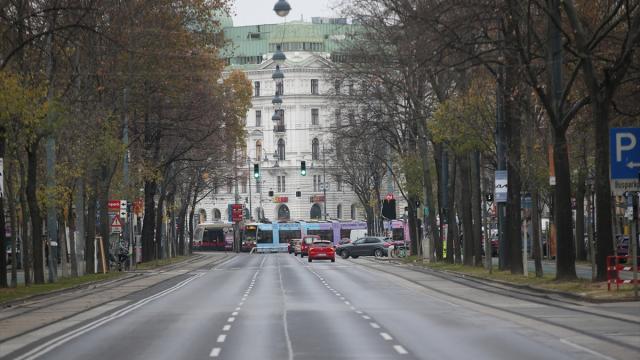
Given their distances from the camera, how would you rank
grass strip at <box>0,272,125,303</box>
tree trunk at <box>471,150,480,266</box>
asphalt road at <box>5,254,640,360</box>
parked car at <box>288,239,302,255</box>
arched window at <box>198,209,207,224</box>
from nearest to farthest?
asphalt road at <box>5,254,640,360</box> < grass strip at <box>0,272,125,303</box> < tree trunk at <box>471,150,480,266</box> < parked car at <box>288,239,302,255</box> < arched window at <box>198,209,207,224</box>

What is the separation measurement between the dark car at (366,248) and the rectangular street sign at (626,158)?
63248 millimetres

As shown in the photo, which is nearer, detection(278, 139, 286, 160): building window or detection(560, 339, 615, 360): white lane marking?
detection(560, 339, 615, 360): white lane marking

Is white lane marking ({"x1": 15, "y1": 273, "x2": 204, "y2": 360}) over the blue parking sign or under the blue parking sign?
under

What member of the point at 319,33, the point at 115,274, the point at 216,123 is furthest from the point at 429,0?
the point at 319,33

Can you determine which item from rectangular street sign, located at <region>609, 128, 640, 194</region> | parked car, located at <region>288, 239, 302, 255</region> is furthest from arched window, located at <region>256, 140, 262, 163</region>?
rectangular street sign, located at <region>609, 128, 640, 194</region>

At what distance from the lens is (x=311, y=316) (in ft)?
92.4

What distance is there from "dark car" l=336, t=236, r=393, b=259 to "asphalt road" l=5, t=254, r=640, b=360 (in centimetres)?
5528

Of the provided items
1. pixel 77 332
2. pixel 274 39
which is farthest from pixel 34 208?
pixel 274 39

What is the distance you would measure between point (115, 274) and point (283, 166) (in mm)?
113783

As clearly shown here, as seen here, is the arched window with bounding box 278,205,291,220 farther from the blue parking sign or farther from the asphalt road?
the blue parking sign

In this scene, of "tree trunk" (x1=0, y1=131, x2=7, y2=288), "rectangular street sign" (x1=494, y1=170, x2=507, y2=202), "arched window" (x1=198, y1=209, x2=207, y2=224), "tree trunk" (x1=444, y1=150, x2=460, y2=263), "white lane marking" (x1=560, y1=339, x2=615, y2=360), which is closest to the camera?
"white lane marking" (x1=560, y1=339, x2=615, y2=360)

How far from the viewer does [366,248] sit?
94.9 metres

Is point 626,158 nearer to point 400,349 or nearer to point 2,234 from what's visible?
point 400,349

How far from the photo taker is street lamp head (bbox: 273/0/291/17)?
6669 cm
